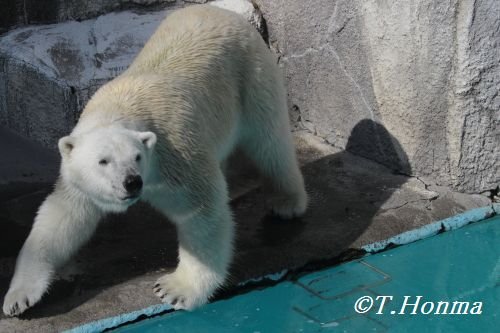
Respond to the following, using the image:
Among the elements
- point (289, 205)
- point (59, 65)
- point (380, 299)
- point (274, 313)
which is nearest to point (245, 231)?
point (289, 205)

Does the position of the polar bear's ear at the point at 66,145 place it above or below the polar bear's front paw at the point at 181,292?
above

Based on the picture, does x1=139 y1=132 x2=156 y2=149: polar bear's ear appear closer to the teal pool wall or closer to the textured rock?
the teal pool wall

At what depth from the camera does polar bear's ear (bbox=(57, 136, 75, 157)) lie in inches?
111

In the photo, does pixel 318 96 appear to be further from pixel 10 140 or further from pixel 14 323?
pixel 14 323

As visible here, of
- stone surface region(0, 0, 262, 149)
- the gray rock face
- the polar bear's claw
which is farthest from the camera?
stone surface region(0, 0, 262, 149)

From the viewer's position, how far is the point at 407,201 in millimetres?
3912

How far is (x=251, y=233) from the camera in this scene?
3.65 m

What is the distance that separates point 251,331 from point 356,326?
36cm

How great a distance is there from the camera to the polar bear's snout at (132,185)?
107 inches

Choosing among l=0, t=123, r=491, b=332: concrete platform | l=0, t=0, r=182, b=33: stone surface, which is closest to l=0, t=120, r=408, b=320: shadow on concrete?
l=0, t=123, r=491, b=332: concrete platform

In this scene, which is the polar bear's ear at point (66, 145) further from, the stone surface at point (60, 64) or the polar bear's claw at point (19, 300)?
the stone surface at point (60, 64)


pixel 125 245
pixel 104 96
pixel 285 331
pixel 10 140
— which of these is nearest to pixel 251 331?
pixel 285 331

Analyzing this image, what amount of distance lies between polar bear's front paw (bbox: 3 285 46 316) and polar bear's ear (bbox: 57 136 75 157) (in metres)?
0.50

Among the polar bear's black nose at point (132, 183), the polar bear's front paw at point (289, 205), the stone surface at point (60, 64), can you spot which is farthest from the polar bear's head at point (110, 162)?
the stone surface at point (60, 64)
